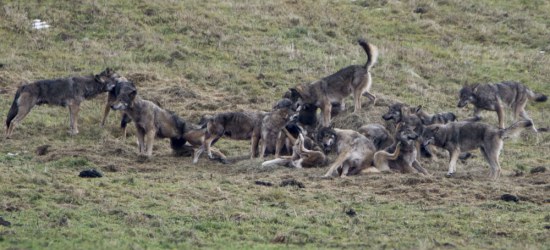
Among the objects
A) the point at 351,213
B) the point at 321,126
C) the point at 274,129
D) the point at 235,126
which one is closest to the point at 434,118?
the point at 321,126

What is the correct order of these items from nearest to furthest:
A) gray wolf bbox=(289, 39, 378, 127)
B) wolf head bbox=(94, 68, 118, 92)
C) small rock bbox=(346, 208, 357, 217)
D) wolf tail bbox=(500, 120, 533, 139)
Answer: small rock bbox=(346, 208, 357, 217) < wolf tail bbox=(500, 120, 533, 139) < gray wolf bbox=(289, 39, 378, 127) < wolf head bbox=(94, 68, 118, 92)

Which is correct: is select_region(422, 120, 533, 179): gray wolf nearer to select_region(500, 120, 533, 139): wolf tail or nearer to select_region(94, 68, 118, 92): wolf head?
select_region(500, 120, 533, 139): wolf tail

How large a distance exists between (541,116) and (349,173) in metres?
10.1

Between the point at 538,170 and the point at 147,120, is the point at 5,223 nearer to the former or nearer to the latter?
the point at 147,120

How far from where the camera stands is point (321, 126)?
81.1ft

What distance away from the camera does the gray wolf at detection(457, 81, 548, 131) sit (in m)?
27.8

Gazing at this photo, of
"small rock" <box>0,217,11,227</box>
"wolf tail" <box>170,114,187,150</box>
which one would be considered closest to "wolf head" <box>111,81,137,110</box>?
"wolf tail" <box>170,114,187,150</box>

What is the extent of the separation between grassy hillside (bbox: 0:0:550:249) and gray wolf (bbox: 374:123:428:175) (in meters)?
0.61

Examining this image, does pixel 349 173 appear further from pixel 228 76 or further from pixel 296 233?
pixel 228 76

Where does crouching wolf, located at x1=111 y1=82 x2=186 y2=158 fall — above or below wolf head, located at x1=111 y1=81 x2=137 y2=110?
below

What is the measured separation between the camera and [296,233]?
1617 cm

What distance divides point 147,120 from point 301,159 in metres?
3.93

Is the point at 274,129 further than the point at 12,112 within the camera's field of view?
No

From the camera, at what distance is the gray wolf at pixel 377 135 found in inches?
904
